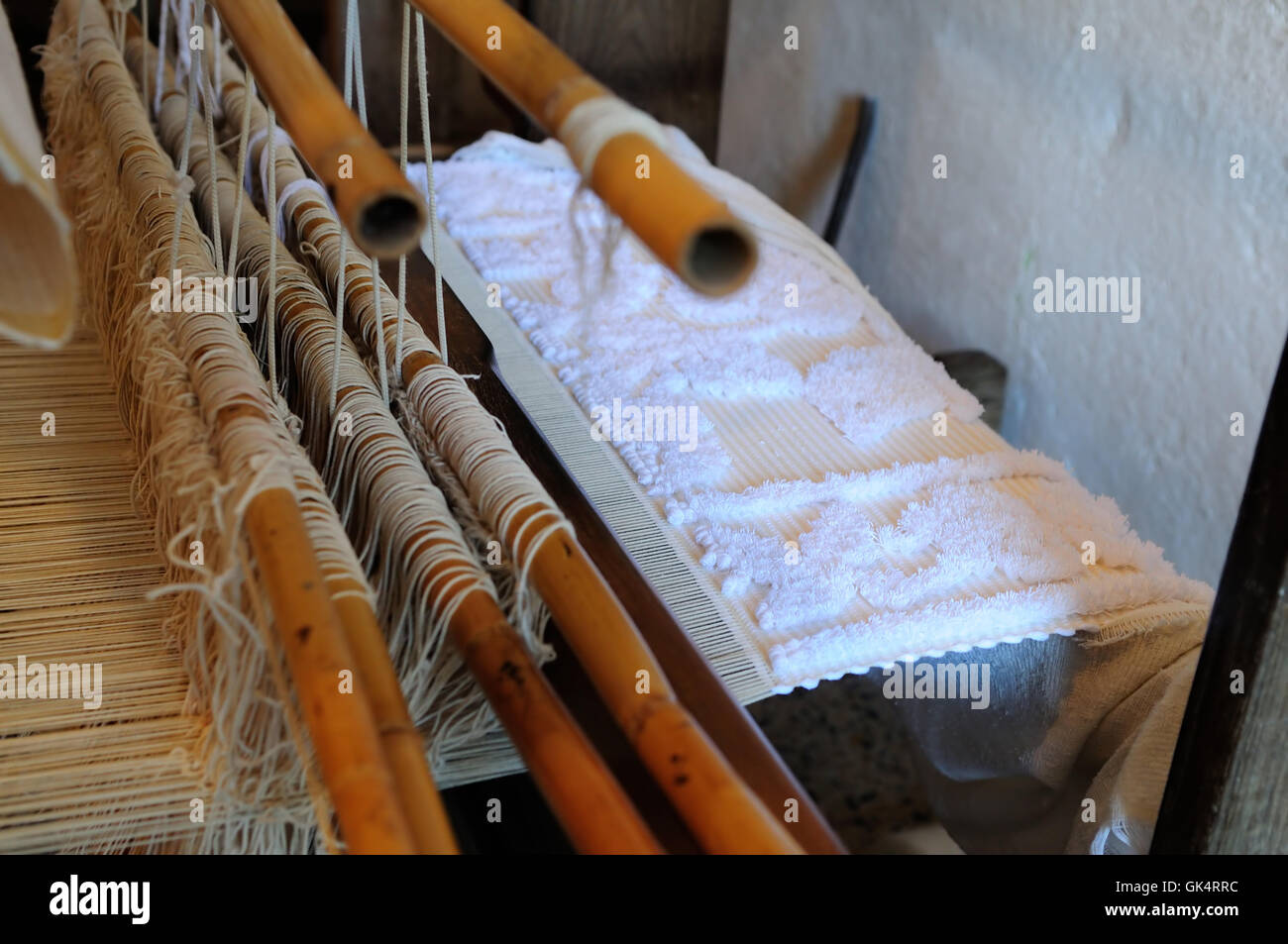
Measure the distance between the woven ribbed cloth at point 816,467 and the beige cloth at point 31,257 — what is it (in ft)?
0.87

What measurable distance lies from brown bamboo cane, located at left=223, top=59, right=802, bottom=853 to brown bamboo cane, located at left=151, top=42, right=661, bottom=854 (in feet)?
0.09

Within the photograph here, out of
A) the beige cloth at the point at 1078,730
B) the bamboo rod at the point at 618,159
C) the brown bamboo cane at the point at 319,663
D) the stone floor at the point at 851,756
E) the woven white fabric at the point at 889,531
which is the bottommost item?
the stone floor at the point at 851,756

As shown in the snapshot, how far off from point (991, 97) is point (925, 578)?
1.10m

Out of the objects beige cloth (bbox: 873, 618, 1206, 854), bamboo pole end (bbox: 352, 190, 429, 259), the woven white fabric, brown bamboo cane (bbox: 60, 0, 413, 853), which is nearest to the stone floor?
the woven white fabric

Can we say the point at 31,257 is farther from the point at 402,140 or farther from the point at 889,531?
the point at 889,531

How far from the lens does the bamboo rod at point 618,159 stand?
497 millimetres

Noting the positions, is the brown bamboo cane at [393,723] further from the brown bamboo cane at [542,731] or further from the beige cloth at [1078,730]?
the beige cloth at [1078,730]

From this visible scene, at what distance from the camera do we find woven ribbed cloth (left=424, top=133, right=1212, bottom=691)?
38.4 inches

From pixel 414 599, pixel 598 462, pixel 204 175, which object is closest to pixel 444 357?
pixel 598 462

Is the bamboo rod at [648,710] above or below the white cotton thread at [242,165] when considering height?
below

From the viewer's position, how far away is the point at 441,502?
814 millimetres

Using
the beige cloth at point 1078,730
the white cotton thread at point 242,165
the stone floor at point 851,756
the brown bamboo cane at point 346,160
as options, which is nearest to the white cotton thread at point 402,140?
the white cotton thread at point 242,165

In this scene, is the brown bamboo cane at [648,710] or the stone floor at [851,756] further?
the stone floor at [851,756]
